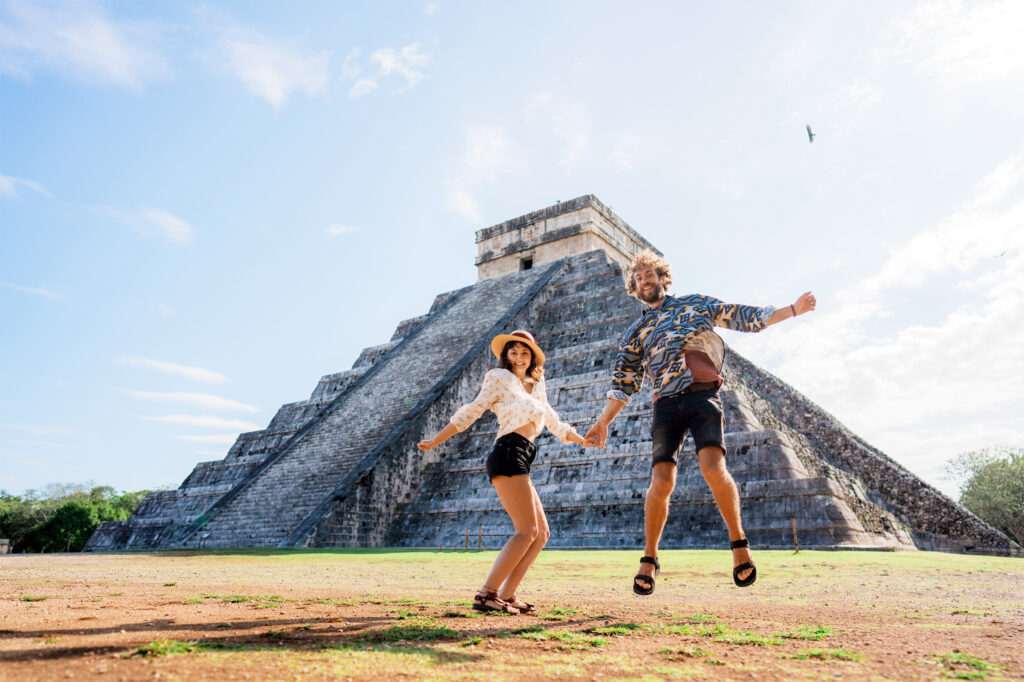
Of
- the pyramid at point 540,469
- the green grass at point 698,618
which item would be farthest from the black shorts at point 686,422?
the pyramid at point 540,469

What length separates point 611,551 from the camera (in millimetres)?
9688

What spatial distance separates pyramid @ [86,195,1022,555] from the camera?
33.6ft

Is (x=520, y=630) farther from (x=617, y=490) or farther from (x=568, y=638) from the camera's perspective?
(x=617, y=490)

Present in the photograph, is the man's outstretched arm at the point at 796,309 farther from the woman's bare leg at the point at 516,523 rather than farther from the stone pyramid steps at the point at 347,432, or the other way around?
the stone pyramid steps at the point at 347,432

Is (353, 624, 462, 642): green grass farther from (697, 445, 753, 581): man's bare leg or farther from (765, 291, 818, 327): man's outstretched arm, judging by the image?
(765, 291, 818, 327): man's outstretched arm

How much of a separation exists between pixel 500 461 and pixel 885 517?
32.9 feet

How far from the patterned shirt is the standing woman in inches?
21.5

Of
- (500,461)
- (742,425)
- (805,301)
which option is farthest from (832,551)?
(500,461)

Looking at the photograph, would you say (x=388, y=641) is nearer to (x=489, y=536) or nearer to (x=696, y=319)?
(x=696, y=319)

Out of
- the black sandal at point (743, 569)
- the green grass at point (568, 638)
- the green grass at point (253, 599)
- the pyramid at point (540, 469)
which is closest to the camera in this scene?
the green grass at point (568, 638)

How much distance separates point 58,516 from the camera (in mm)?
30938

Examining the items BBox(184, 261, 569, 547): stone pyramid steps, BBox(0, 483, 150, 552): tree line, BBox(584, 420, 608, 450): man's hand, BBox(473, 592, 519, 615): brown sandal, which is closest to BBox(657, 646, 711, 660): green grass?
BBox(473, 592, 519, 615): brown sandal

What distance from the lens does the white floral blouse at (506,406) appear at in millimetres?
3676

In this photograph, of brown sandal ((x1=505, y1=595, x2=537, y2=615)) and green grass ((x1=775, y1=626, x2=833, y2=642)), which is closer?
green grass ((x1=775, y1=626, x2=833, y2=642))
